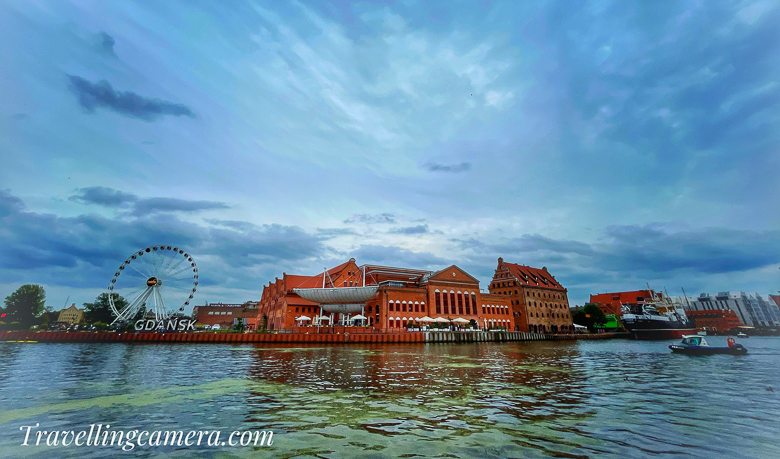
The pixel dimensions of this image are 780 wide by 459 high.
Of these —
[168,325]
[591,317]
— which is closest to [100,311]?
[168,325]

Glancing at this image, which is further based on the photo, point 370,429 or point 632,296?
point 632,296

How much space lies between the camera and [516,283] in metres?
90.1

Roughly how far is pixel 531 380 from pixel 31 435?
20.3 metres

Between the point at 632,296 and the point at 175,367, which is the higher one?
the point at 632,296

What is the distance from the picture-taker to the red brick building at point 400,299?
70.4 meters

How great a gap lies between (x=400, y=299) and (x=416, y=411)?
60388mm

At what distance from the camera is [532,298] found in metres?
90.6

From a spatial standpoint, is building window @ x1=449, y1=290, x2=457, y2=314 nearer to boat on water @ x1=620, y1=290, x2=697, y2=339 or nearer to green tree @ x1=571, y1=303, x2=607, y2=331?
boat on water @ x1=620, y1=290, x2=697, y2=339

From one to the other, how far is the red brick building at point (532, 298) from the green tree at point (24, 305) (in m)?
118

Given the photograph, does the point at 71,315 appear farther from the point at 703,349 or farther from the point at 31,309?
the point at 703,349

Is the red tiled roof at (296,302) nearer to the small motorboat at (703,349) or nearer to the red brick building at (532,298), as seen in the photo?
the red brick building at (532,298)

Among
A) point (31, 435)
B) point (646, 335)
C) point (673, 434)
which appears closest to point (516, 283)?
point (646, 335)

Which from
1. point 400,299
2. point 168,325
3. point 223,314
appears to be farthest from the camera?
point 223,314

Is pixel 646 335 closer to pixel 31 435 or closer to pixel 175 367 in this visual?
pixel 175 367
